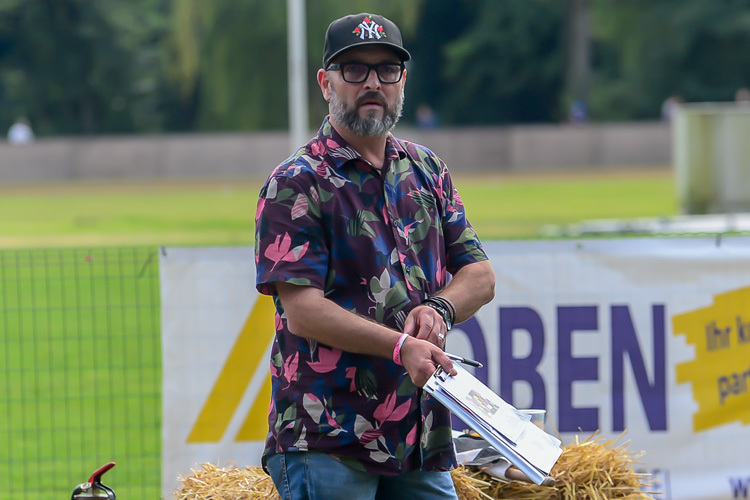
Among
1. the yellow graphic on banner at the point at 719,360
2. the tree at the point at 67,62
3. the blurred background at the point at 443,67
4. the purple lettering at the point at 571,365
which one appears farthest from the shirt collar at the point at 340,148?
the tree at the point at 67,62

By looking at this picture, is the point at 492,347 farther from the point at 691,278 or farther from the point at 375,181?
the point at 375,181

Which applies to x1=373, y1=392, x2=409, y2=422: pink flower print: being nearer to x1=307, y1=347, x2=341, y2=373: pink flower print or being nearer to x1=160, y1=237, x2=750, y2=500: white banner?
x1=307, y1=347, x2=341, y2=373: pink flower print

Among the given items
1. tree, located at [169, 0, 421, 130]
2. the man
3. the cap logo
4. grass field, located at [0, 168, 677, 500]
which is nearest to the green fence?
grass field, located at [0, 168, 677, 500]

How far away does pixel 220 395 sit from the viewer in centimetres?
574

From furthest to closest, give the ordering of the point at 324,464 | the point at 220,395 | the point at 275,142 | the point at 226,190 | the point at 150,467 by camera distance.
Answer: the point at 275,142 → the point at 226,190 → the point at 150,467 → the point at 220,395 → the point at 324,464

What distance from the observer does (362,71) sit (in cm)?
324

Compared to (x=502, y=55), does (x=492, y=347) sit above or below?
below

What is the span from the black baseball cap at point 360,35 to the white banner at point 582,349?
2630 millimetres

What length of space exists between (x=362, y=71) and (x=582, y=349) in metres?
2.94

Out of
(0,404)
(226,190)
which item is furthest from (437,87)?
(0,404)

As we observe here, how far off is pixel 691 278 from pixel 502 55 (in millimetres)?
52621

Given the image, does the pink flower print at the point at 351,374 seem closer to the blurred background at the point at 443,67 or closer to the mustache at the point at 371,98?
the mustache at the point at 371,98

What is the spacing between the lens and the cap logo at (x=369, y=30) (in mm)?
3215

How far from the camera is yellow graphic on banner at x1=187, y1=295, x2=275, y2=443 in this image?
18.7 ft
